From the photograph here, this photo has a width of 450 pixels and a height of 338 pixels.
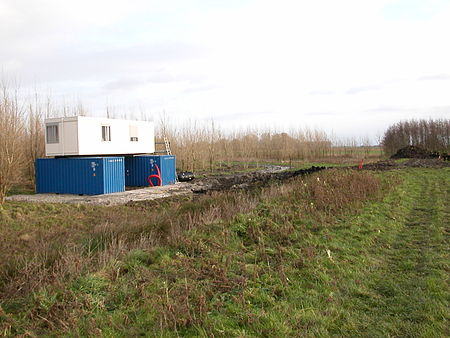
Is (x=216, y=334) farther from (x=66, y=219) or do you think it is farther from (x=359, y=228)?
(x=66, y=219)

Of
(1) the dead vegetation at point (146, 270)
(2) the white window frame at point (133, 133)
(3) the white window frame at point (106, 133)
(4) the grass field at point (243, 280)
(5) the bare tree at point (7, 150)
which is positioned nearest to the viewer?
(4) the grass field at point (243, 280)

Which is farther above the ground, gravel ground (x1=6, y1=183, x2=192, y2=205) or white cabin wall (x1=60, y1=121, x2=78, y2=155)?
white cabin wall (x1=60, y1=121, x2=78, y2=155)

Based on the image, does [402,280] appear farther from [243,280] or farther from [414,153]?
[414,153]

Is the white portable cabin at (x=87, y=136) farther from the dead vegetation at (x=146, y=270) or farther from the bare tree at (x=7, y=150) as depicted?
the dead vegetation at (x=146, y=270)

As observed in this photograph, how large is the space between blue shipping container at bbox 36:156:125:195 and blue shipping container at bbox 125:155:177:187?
350 cm

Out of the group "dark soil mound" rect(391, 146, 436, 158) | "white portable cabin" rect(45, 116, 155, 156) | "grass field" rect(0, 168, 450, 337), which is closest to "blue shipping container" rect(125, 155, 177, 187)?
"white portable cabin" rect(45, 116, 155, 156)

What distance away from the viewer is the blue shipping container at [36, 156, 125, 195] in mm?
19203

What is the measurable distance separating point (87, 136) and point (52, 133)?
6.55 feet

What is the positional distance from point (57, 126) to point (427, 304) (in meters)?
19.7

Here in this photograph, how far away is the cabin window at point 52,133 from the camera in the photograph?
66.0 feet

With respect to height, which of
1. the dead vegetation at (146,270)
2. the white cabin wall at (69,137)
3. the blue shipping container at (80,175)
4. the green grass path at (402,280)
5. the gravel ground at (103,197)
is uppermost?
the white cabin wall at (69,137)

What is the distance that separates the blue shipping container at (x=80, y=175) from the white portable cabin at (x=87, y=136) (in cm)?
Answer: 61

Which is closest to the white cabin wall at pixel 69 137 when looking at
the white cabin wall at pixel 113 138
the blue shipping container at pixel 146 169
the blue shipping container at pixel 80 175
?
the white cabin wall at pixel 113 138

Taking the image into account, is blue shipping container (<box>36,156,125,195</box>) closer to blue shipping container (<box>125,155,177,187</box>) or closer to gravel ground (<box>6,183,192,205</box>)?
gravel ground (<box>6,183,192,205</box>)
